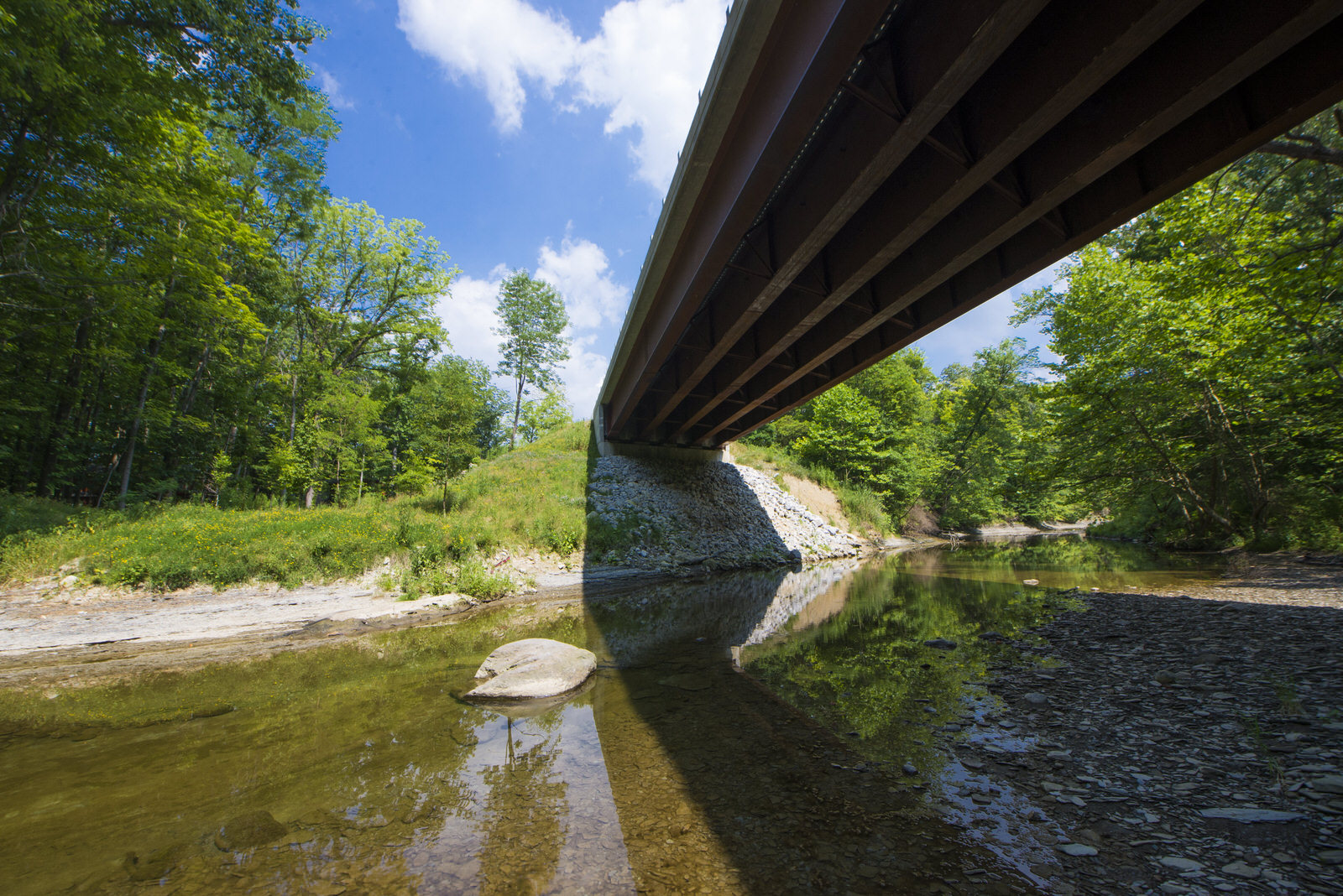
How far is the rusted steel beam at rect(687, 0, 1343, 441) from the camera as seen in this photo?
4332 millimetres

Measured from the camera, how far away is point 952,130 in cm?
609

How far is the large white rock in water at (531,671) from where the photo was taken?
16.3 ft

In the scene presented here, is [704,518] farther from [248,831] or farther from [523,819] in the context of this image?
[248,831]

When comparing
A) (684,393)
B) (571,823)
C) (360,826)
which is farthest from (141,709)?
(684,393)

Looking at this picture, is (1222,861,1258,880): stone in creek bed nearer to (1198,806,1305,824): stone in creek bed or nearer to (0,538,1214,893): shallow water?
(1198,806,1305,824): stone in creek bed

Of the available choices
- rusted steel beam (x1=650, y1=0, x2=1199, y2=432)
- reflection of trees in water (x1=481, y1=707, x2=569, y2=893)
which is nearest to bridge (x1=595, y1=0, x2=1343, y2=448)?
rusted steel beam (x1=650, y1=0, x2=1199, y2=432)

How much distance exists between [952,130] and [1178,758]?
689 cm

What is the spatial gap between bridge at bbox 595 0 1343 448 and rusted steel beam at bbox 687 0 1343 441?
2cm

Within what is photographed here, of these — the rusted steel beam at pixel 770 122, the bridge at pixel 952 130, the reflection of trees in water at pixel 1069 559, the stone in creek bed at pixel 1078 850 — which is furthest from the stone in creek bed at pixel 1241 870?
the reflection of trees in water at pixel 1069 559

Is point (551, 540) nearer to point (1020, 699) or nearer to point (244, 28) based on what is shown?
point (1020, 699)

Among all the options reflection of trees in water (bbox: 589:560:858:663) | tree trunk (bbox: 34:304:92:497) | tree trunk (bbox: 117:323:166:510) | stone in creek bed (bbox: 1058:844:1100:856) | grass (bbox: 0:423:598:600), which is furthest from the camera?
tree trunk (bbox: 34:304:92:497)

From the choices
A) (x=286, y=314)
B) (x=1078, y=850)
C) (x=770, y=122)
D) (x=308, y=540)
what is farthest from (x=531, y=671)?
(x=286, y=314)

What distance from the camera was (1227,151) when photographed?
5449 millimetres

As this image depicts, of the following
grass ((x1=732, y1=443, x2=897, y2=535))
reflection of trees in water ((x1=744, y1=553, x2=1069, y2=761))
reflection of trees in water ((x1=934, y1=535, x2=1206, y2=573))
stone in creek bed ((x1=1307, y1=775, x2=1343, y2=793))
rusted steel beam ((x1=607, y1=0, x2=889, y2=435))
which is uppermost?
rusted steel beam ((x1=607, y1=0, x2=889, y2=435))
